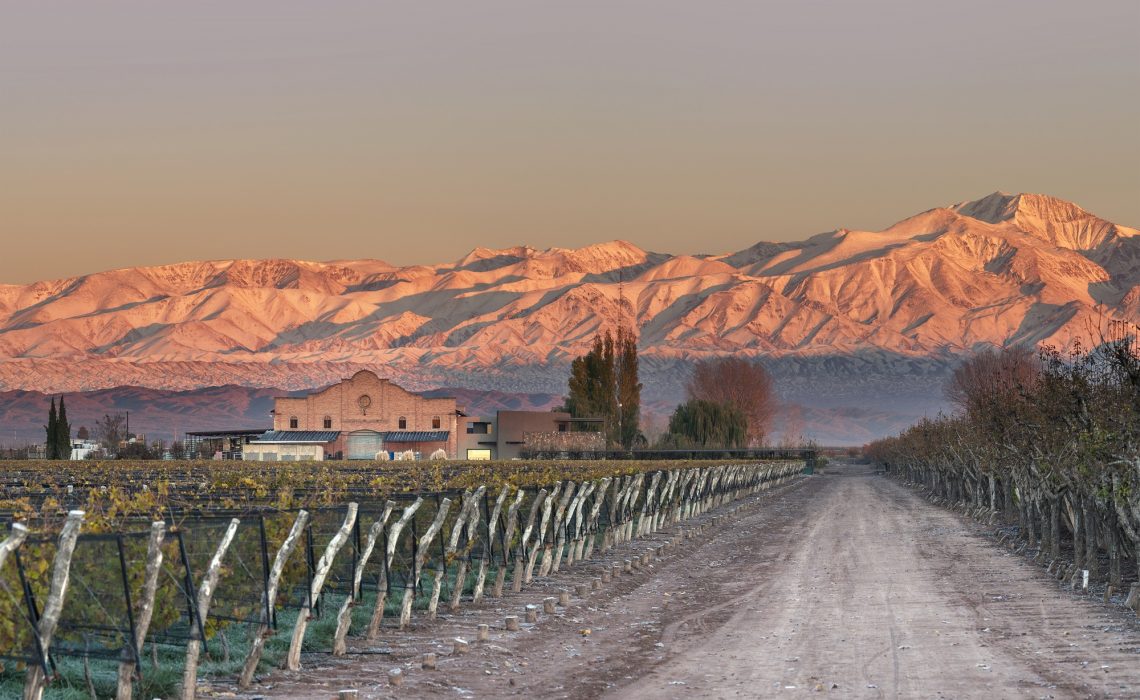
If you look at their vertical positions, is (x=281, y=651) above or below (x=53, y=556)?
below

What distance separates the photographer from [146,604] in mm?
15602

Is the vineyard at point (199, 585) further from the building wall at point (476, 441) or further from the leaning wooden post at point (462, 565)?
the building wall at point (476, 441)

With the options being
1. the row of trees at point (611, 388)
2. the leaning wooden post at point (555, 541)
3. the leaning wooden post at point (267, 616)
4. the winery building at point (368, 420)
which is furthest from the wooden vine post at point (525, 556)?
the row of trees at point (611, 388)

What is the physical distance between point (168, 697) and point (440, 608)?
377 inches

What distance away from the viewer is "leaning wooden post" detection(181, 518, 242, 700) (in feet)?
51.9

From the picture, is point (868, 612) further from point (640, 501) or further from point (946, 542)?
point (640, 501)

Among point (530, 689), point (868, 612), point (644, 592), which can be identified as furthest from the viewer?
point (644, 592)

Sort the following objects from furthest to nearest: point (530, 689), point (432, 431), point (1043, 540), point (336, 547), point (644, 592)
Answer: point (432, 431) < point (1043, 540) < point (644, 592) < point (336, 547) < point (530, 689)

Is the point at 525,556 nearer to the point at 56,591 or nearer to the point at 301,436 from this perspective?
the point at 56,591

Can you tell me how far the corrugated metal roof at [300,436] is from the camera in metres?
141

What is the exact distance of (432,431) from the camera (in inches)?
5782

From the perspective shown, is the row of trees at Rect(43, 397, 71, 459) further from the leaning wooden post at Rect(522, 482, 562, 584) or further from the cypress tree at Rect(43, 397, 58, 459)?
the leaning wooden post at Rect(522, 482, 562, 584)

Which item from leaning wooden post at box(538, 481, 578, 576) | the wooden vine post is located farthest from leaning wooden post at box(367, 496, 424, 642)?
leaning wooden post at box(538, 481, 578, 576)

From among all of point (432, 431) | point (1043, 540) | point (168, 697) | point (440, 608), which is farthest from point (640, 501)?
point (432, 431)
